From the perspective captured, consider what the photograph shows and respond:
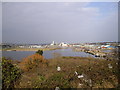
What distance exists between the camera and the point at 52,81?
168 centimetres

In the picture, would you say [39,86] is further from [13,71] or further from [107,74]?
[107,74]

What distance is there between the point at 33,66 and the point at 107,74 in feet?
5.36

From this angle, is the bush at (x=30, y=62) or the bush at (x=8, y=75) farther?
the bush at (x=30, y=62)

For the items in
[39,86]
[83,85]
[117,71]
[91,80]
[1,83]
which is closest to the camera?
[1,83]

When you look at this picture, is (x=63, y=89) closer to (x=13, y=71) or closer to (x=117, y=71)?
Answer: (x=13, y=71)

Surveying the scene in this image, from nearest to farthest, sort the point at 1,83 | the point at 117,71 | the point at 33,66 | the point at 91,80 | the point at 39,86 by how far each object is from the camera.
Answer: the point at 1,83, the point at 39,86, the point at 91,80, the point at 117,71, the point at 33,66

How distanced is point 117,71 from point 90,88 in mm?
686

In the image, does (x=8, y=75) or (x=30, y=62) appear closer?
(x=8, y=75)

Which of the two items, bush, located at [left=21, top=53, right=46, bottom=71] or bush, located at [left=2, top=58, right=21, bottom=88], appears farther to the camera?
bush, located at [left=21, top=53, right=46, bottom=71]

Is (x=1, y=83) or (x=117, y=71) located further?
(x=117, y=71)

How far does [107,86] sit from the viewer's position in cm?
165

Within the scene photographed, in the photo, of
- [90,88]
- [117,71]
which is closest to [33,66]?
[90,88]

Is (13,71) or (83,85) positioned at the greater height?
(13,71)

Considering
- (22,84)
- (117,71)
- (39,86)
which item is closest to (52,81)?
(39,86)
